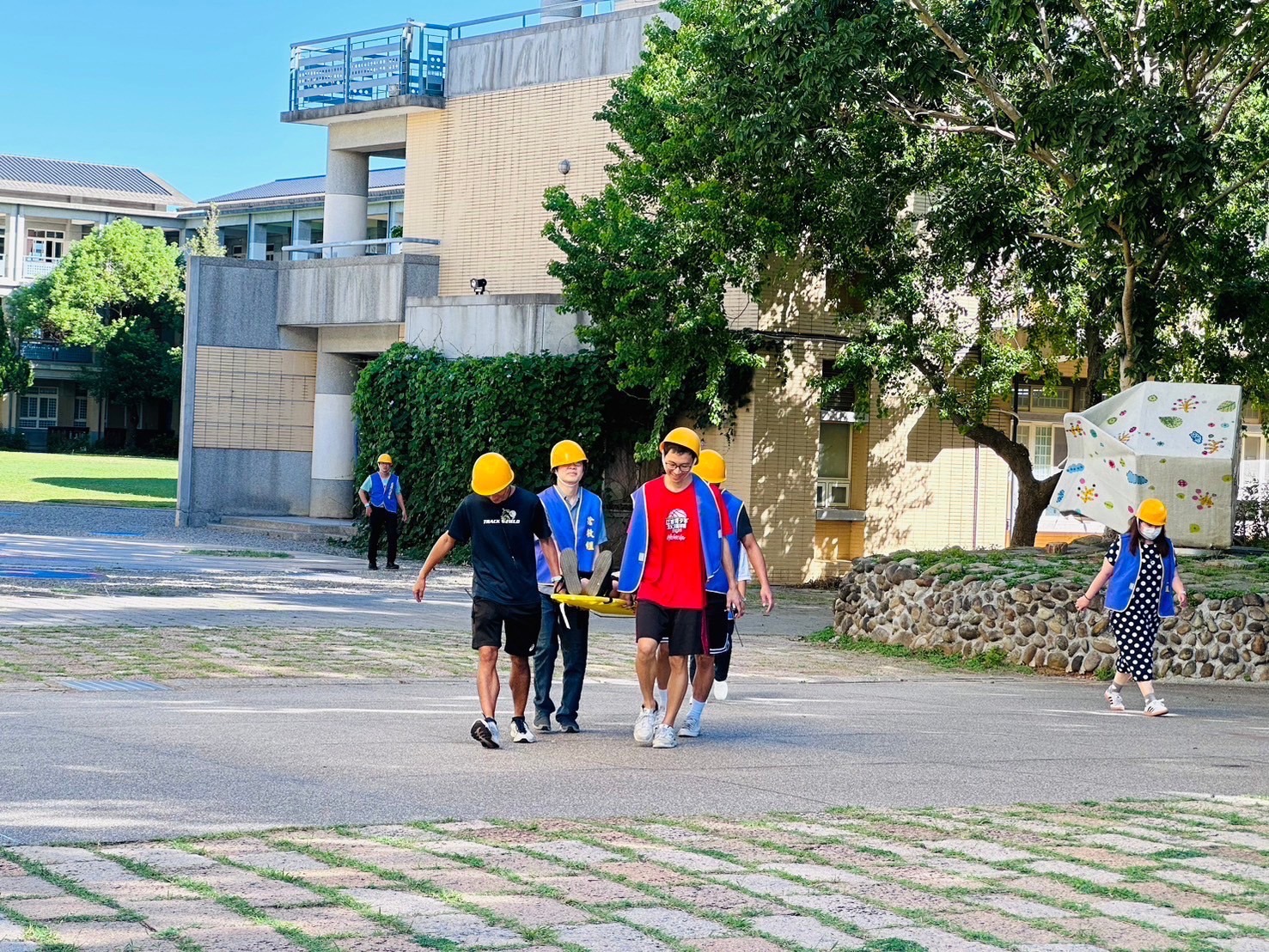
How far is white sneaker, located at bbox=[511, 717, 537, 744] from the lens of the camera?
419 inches

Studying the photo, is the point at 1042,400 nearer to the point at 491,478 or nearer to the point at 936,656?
the point at 936,656

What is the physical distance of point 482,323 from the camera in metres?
28.7

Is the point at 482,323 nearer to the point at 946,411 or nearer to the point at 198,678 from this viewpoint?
the point at 946,411

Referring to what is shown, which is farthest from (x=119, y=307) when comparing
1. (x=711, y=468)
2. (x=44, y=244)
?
(x=711, y=468)

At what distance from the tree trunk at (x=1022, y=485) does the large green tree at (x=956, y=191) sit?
4cm

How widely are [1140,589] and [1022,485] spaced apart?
11.2 meters

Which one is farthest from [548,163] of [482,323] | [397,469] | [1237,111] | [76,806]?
[76,806]

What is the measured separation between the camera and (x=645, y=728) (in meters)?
10.8

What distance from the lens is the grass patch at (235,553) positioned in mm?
26969

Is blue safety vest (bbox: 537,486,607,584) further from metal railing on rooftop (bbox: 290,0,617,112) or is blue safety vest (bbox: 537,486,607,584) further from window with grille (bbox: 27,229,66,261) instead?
window with grille (bbox: 27,229,66,261)

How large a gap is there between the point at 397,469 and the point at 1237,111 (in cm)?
1376

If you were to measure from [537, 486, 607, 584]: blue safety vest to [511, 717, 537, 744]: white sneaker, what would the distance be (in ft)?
3.01

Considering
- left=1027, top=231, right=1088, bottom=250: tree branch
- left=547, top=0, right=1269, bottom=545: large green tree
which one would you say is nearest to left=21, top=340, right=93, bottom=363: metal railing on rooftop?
left=547, top=0, right=1269, bottom=545: large green tree

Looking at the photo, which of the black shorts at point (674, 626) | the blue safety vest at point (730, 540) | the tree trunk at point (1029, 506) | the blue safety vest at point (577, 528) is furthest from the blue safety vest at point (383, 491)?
the black shorts at point (674, 626)
